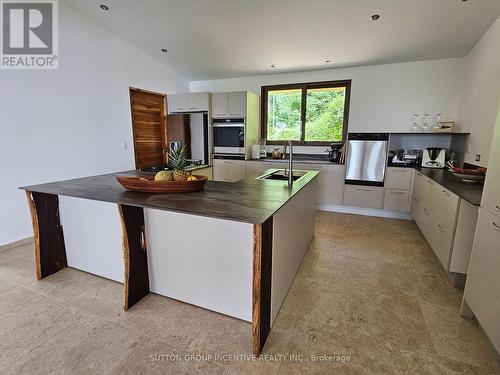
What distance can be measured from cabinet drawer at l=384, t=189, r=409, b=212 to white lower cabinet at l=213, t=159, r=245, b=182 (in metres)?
2.47

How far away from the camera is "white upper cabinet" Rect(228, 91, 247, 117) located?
445 centimetres

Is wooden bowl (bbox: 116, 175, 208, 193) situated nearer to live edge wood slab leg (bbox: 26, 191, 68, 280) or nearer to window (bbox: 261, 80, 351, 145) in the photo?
live edge wood slab leg (bbox: 26, 191, 68, 280)

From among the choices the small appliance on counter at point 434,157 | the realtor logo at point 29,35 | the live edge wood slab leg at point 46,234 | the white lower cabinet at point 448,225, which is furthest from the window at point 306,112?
the live edge wood slab leg at point 46,234

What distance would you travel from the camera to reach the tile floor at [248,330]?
1.41 m

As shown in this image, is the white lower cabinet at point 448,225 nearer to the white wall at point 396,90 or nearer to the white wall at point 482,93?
the white wall at point 482,93

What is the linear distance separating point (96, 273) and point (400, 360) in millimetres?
2460

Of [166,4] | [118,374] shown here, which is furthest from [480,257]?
[166,4]

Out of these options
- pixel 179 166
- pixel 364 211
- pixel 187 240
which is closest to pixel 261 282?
pixel 187 240

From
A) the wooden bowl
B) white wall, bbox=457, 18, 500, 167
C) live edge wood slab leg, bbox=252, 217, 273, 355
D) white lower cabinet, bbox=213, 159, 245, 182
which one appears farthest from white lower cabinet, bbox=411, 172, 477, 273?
white lower cabinet, bbox=213, 159, 245, 182

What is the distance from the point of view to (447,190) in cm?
232

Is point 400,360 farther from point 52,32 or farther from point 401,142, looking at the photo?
point 52,32

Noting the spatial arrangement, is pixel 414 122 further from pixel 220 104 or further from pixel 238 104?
pixel 220 104

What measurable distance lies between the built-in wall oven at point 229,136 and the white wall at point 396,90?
1.39m

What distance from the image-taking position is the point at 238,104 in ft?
14.8
